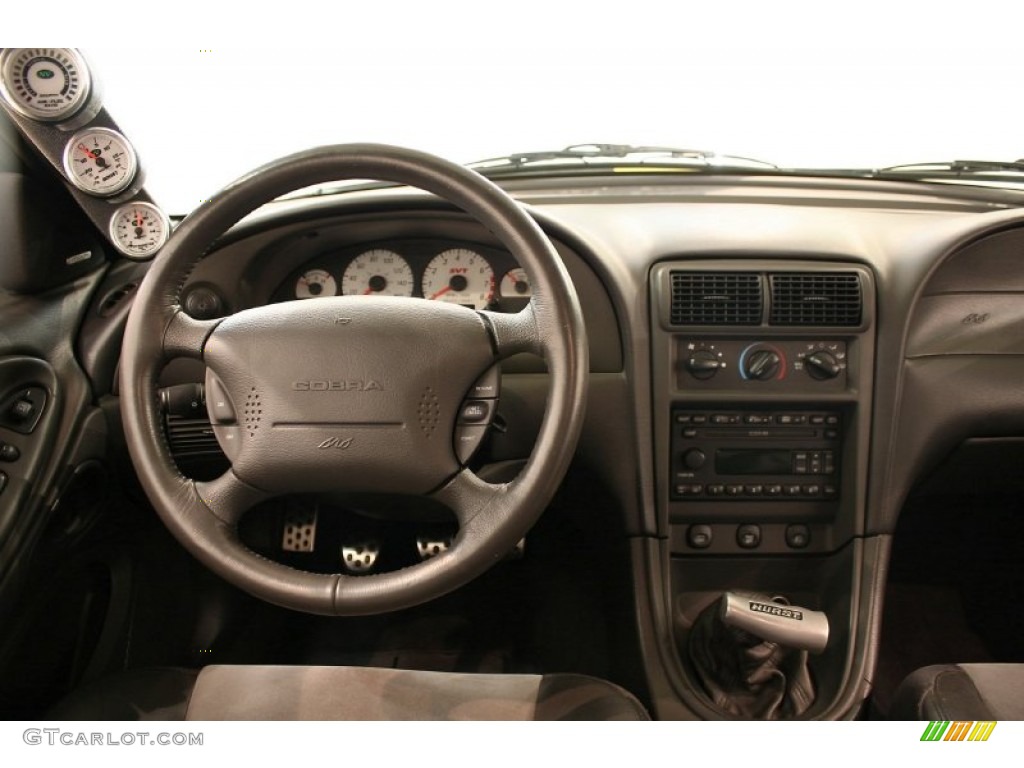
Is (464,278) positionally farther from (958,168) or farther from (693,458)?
(958,168)

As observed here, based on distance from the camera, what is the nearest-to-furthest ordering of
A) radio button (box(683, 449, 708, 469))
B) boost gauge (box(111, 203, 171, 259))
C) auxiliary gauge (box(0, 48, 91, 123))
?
1. auxiliary gauge (box(0, 48, 91, 123))
2. boost gauge (box(111, 203, 171, 259))
3. radio button (box(683, 449, 708, 469))

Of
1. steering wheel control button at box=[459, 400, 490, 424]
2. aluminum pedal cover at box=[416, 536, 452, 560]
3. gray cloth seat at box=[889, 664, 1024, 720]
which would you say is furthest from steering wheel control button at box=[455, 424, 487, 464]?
gray cloth seat at box=[889, 664, 1024, 720]

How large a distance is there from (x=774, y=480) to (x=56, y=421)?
1283 mm

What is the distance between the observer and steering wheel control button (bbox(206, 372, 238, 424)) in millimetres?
1023

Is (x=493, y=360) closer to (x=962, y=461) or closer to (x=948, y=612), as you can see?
(x=962, y=461)

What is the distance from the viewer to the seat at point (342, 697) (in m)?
1.01

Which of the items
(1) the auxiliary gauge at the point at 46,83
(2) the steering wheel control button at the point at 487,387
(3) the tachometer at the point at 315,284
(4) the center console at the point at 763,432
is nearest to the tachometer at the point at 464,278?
(3) the tachometer at the point at 315,284

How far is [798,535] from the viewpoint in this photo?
1474 millimetres

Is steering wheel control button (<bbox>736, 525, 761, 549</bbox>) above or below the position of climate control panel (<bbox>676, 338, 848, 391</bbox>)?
below

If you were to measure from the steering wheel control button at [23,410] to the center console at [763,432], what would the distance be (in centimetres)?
105

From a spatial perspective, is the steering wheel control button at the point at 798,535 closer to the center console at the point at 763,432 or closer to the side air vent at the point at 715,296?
the center console at the point at 763,432

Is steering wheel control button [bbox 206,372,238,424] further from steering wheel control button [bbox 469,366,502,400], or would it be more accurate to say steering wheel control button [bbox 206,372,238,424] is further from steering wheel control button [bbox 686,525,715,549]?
steering wheel control button [bbox 686,525,715,549]

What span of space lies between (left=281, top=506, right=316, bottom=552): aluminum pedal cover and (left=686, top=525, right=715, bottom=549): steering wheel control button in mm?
764
